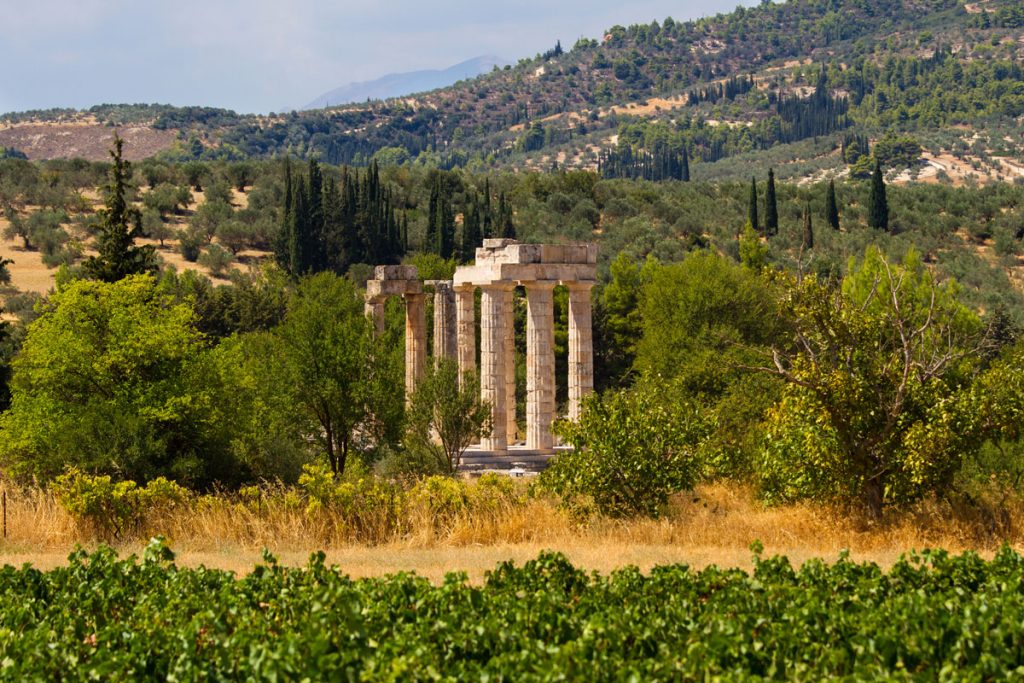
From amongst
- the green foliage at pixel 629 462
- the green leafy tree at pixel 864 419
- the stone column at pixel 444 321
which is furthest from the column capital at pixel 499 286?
the green leafy tree at pixel 864 419

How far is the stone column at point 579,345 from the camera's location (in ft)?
129

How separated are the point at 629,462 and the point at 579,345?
1811 cm

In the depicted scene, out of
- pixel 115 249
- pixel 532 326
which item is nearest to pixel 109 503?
pixel 115 249

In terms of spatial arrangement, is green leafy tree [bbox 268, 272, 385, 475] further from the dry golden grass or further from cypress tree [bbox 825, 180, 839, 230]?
cypress tree [bbox 825, 180, 839, 230]

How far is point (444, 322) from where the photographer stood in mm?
47438

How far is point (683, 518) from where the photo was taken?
21.3m

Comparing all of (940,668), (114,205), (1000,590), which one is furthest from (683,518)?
(114,205)

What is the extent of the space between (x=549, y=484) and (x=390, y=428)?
12064 mm

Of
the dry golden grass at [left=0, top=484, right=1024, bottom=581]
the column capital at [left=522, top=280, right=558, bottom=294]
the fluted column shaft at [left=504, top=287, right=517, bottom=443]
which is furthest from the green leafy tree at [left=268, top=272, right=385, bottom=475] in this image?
the dry golden grass at [left=0, top=484, right=1024, bottom=581]

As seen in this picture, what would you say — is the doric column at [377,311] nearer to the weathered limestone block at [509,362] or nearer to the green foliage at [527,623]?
the weathered limestone block at [509,362]

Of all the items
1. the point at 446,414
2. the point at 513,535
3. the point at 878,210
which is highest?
the point at 878,210

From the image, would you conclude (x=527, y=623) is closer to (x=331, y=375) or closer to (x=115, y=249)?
(x=331, y=375)

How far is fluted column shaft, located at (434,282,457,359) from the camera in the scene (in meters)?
47.1

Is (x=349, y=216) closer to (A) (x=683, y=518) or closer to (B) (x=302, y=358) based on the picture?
(B) (x=302, y=358)
